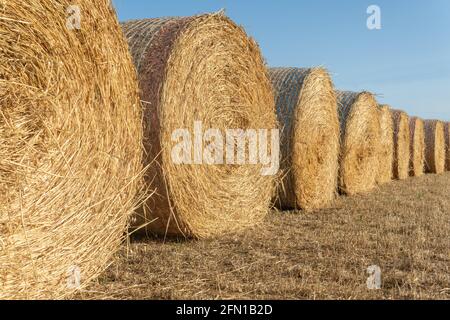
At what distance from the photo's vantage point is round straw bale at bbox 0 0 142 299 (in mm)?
3068

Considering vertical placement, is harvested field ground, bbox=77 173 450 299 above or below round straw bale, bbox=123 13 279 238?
below

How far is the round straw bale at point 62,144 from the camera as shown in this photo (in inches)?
121

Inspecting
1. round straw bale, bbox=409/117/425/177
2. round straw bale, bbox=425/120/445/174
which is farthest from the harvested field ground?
round straw bale, bbox=425/120/445/174

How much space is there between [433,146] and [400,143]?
10.3ft

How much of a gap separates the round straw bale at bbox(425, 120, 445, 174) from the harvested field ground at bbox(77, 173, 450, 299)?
959 cm

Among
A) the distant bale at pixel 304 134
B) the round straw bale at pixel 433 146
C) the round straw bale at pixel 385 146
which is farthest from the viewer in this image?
the round straw bale at pixel 433 146

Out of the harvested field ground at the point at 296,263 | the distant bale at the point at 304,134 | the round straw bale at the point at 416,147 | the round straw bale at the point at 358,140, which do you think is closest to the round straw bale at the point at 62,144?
the harvested field ground at the point at 296,263

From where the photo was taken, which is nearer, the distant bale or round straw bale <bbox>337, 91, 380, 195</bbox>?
the distant bale

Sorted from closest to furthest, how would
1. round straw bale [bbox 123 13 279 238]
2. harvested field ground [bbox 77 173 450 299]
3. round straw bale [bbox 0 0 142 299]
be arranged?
round straw bale [bbox 0 0 142 299], harvested field ground [bbox 77 173 450 299], round straw bale [bbox 123 13 279 238]

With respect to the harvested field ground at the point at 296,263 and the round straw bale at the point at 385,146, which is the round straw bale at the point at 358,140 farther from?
the harvested field ground at the point at 296,263

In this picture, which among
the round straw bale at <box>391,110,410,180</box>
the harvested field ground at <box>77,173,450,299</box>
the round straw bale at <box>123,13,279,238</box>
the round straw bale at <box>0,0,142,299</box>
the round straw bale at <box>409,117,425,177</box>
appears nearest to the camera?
the round straw bale at <box>0,0,142,299</box>

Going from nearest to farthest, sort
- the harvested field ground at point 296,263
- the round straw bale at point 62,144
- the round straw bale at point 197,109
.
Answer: the round straw bale at point 62,144
the harvested field ground at point 296,263
the round straw bale at point 197,109

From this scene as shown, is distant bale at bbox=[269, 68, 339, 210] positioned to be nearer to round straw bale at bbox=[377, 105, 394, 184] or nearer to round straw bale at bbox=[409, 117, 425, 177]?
round straw bale at bbox=[377, 105, 394, 184]

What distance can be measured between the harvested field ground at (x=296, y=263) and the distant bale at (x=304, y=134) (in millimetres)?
724
